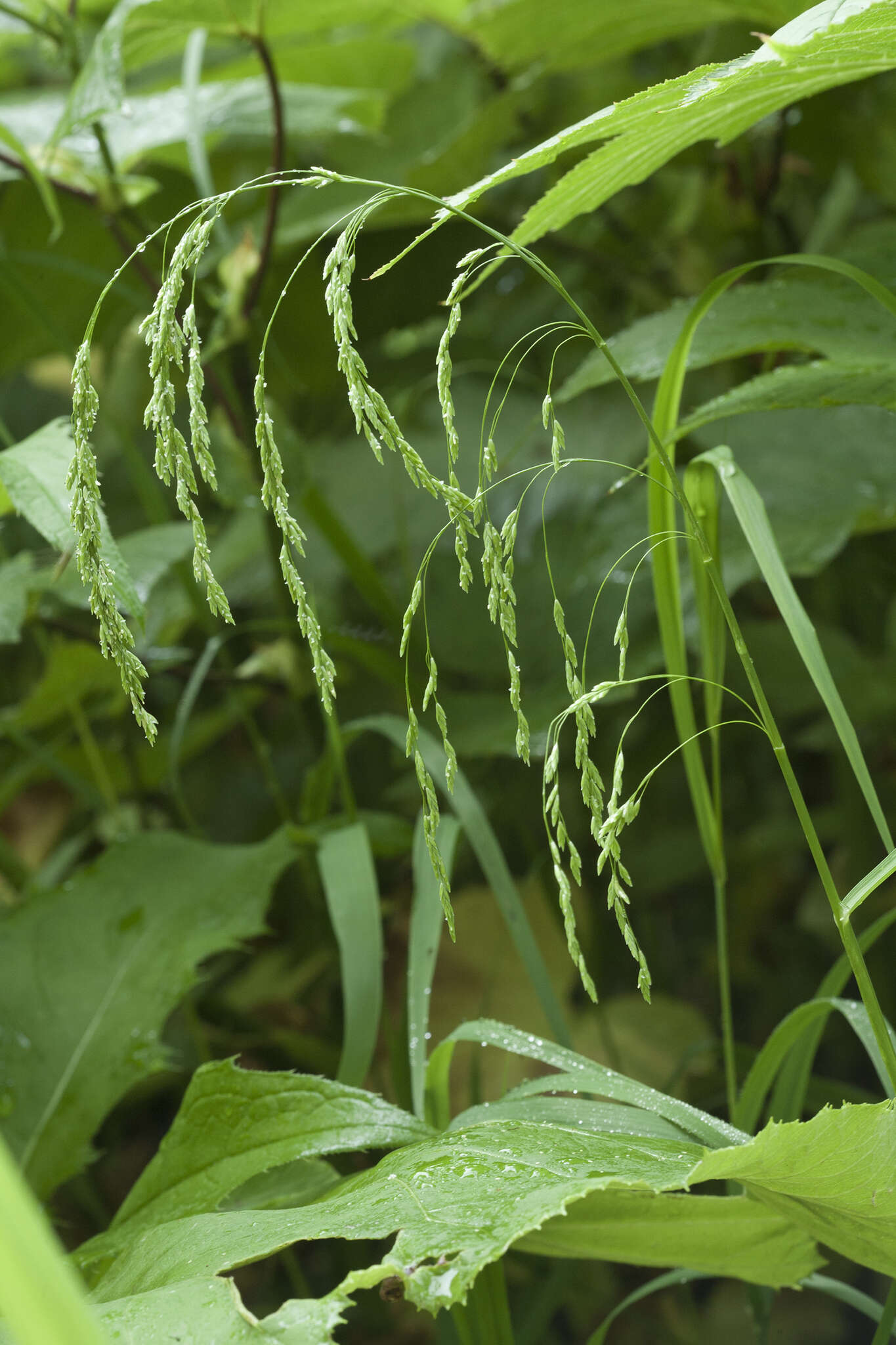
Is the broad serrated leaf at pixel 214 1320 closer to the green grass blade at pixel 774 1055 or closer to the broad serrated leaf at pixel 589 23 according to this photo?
the green grass blade at pixel 774 1055

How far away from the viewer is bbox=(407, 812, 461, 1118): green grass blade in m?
0.51

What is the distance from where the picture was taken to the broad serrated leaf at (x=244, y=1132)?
17.0 inches

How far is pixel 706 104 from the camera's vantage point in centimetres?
41

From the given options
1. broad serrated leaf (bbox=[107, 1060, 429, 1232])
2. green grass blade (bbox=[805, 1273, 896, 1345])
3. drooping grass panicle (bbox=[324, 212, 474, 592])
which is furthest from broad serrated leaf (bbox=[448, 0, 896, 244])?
green grass blade (bbox=[805, 1273, 896, 1345])

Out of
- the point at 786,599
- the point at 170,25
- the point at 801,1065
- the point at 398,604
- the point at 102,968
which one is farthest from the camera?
the point at 398,604

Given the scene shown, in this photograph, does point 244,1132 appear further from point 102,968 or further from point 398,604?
point 398,604

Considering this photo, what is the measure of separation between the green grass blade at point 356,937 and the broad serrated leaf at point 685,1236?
140mm

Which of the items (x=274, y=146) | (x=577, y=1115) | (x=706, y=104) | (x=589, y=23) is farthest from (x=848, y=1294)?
(x=589, y=23)

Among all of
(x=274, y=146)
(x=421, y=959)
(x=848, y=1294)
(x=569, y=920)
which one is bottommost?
(x=848, y=1294)

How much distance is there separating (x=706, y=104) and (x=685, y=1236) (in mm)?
472

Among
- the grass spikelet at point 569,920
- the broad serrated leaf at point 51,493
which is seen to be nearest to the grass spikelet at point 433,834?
the grass spikelet at point 569,920

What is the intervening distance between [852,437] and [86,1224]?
3.02ft

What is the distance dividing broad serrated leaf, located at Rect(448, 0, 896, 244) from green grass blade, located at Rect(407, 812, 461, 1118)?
29cm

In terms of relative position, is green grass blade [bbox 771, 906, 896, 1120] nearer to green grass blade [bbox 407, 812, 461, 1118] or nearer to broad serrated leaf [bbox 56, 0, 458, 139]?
green grass blade [bbox 407, 812, 461, 1118]
